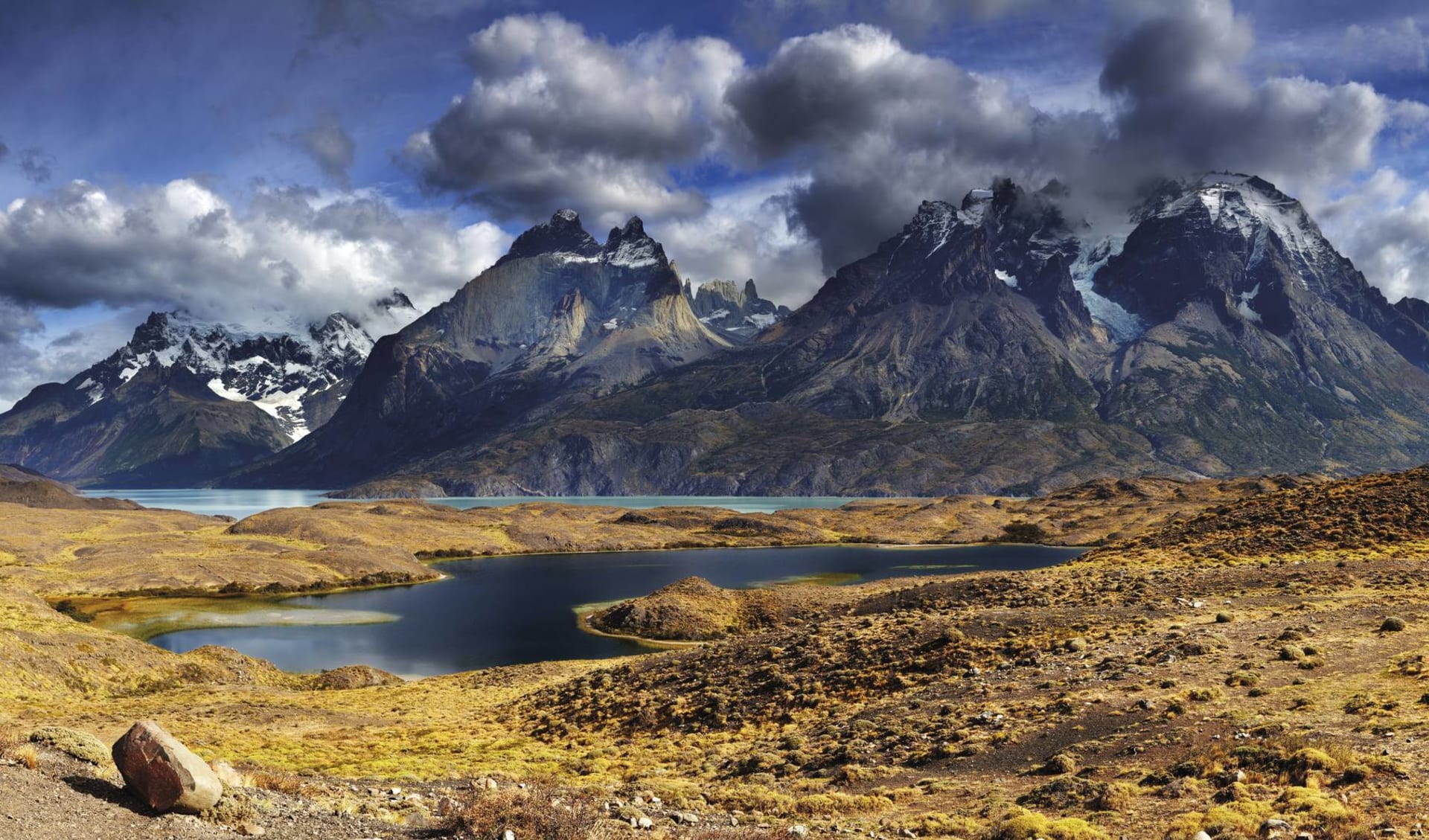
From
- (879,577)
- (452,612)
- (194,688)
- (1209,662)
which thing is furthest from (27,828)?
(879,577)

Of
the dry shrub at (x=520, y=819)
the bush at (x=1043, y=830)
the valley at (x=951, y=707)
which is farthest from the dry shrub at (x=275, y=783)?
the bush at (x=1043, y=830)

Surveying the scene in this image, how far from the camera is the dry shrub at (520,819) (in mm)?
20375

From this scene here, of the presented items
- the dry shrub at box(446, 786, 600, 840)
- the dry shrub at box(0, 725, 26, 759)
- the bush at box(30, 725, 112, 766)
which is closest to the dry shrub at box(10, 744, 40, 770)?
the dry shrub at box(0, 725, 26, 759)

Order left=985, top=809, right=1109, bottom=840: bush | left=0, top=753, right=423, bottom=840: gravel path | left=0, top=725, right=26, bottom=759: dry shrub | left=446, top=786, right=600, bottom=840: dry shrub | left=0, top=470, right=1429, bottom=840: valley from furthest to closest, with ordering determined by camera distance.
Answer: left=0, top=470, right=1429, bottom=840: valley < left=0, top=725, right=26, bottom=759: dry shrub < left=985, top=809, right=1109, bottom=840: bush < left=446, top=786, right=600, bottom=840: dry shrub < left=0, top=753, right=423, bottom=840: gravel path

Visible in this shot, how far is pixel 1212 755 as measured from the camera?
26.1 m

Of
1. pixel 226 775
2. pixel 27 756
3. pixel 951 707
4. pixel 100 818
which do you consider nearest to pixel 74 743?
pixel 27 756

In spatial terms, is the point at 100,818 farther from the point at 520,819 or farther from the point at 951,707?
the point at 951,707

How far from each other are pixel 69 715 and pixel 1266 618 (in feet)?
210

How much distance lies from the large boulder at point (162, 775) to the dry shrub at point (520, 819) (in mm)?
5550

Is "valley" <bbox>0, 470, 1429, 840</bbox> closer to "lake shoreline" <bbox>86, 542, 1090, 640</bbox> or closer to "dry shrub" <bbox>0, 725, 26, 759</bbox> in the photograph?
"dry shrub" <bbox>0, 725, 26, 759</bbox>

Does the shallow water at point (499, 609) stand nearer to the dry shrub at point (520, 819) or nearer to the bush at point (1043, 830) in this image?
the dry shrub at point (520, 819)

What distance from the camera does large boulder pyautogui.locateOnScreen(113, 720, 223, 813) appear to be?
20219 millimetres

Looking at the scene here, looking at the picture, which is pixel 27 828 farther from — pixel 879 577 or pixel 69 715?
pixel 879 577

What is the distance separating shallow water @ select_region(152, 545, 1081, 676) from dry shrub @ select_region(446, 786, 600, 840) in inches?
2592
